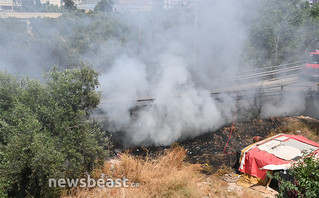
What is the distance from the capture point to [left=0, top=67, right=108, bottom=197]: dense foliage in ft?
15.4

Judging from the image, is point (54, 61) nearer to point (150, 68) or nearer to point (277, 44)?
point (150, 68)

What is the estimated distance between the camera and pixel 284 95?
12.0 m

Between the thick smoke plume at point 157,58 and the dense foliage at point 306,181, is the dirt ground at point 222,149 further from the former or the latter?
the dense foliage at point 306,181

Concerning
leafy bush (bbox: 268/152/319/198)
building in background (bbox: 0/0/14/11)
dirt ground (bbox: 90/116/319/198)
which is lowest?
dirt ground (bbox: 90/116/319/198)

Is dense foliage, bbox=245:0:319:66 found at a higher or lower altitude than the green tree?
lower

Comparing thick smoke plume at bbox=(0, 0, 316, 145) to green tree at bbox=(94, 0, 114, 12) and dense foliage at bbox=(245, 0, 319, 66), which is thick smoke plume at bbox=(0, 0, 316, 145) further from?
green tree at bbox=(94, 0, 114, 12)

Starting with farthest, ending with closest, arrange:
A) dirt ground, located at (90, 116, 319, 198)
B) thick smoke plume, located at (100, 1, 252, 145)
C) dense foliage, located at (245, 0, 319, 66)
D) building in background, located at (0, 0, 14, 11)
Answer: building in background, located at (0, 0, 14, 11) → dense foliage, located at (245, 0, 319, 66) → thick smoke plume, located at (100, 1, 252, 145) → dirt ground, located at (90, 116, 319, 198)

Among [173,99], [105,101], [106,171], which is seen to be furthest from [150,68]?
[106,171]

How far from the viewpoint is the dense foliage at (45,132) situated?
15.4 feet

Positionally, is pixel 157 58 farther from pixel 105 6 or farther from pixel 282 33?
pixel 282 33

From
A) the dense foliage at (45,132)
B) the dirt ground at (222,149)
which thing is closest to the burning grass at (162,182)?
the dirt ground at (222,149)

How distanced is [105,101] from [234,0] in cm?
686

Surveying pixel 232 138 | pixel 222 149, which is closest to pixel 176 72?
pixel 232 138

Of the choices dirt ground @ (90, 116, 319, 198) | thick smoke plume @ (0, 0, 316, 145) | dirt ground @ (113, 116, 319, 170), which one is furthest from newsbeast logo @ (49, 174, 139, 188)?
thick smoke plume @ (0, 0, 316, 145)
